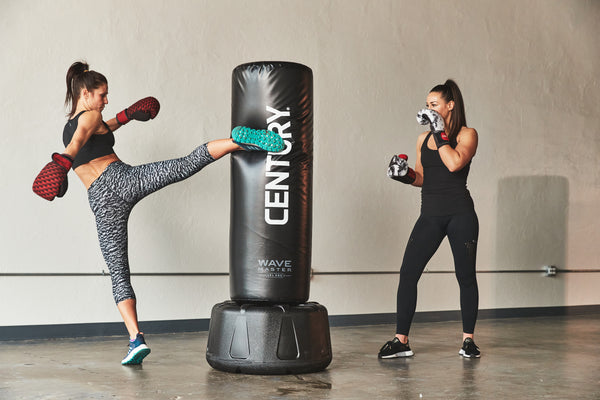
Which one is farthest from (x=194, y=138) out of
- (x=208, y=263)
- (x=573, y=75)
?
(x=573, y=75)

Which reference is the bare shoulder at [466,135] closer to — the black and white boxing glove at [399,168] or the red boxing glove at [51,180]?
the black and white boxing glove at [399,168]

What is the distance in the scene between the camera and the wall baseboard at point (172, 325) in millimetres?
4277

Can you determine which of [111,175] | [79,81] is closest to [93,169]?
[111,175]

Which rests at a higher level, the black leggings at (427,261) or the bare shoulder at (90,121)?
the bare shoulder at (90,121)

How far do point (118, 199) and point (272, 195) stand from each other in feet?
2.61

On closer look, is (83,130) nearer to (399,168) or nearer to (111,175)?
(111,175)

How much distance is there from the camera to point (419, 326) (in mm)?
5426

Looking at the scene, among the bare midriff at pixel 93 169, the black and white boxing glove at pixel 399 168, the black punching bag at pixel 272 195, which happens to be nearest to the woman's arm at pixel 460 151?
the black and white boxing glove at pixel 399 168

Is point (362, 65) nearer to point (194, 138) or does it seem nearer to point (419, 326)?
point (194, 138)

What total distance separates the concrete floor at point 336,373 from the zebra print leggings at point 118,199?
0.46 m

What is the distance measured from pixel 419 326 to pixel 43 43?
331cm

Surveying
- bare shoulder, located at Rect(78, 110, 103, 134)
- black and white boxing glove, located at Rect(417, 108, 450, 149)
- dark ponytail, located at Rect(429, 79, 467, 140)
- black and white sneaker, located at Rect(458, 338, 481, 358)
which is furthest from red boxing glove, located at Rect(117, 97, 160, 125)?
black and white sneaker, located at Rect(458, 338, 481, 358)

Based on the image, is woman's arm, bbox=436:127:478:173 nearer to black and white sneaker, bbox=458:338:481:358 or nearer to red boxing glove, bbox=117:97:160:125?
black and white sneaker, bbox=458:338:481:358

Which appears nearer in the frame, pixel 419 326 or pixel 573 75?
pixel 419 326
